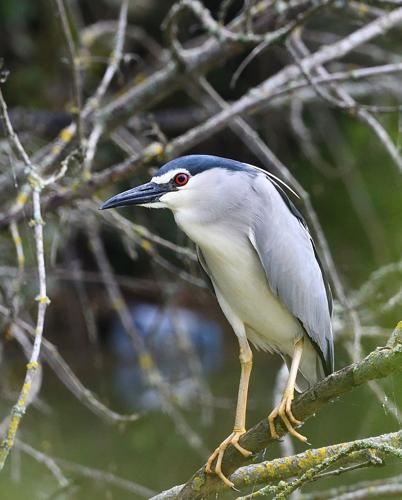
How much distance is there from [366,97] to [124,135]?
1.35 metres

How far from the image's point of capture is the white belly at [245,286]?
1929 mm

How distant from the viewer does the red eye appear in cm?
190

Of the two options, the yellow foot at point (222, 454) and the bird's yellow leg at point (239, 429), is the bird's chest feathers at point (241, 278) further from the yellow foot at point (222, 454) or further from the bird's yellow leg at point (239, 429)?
the yellow foot at point (222, 454)

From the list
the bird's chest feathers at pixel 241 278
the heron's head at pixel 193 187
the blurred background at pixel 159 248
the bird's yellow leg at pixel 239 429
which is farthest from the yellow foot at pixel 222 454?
the blurred background at pixel 159 248

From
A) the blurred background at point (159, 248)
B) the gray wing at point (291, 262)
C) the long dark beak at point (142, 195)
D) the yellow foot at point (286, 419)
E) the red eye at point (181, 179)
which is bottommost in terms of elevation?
the yellow foot at point (286, 419)

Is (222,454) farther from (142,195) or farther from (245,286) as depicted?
(142,195)

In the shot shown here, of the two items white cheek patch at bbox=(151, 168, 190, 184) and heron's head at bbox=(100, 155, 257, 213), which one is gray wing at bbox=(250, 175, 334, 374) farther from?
white cheek patch at bbox=(151, 168, 190, 184)

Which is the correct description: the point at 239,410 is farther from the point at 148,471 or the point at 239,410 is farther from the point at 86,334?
the point at 86,334


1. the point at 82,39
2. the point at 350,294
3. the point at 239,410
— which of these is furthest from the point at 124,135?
the point at 239,410

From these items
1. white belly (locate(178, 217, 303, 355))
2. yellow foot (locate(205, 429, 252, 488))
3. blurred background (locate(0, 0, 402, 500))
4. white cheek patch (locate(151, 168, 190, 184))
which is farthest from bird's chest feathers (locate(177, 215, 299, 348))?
blurred background (locate(0, 0, 402, 500))

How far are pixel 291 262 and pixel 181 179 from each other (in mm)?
308

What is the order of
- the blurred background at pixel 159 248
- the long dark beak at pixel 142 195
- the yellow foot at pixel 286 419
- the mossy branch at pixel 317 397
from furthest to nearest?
the blurred background at pixel 159 248, the long dark beak at pixel 142 195, the yellow foot at pixel 286 419, the mossy branch at pixel 317 397

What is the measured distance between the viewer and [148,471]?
3521mm

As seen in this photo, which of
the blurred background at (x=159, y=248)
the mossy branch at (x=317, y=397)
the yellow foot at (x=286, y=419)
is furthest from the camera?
the blurred background at (x=159, y=248)
